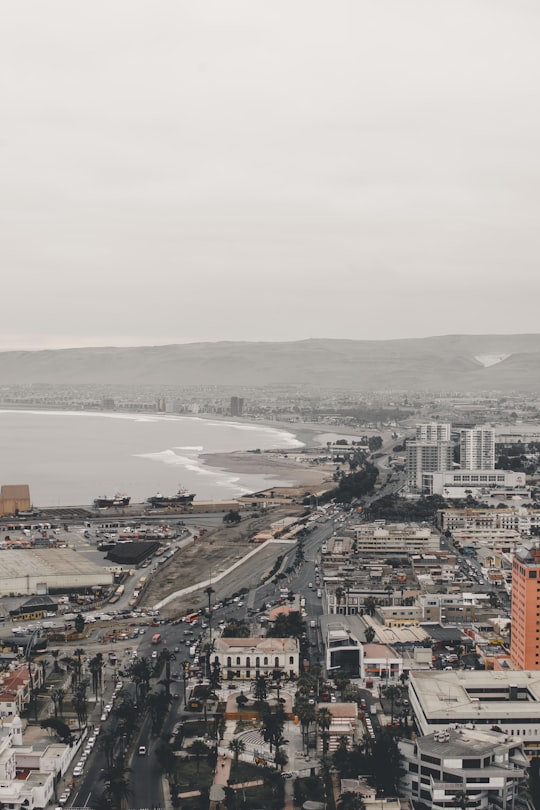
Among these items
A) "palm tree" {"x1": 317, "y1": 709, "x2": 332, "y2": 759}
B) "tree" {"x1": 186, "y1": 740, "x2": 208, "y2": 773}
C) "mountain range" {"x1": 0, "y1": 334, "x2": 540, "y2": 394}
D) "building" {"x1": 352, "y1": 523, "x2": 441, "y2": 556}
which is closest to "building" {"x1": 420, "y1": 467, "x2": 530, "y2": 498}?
"building" {"x1": 352, "y1": 523, "x2": 441, "y2": 556}

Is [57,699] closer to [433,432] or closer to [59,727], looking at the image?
[59,727]

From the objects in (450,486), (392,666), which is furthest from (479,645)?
(450,486)

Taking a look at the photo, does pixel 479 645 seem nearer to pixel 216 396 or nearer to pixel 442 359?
pixel 216 396

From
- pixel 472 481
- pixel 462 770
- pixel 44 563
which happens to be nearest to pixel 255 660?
pixel 462 770

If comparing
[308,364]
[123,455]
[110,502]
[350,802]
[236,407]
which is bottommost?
[350,802]

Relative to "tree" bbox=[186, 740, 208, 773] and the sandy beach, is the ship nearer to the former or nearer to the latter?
the sandy beach
